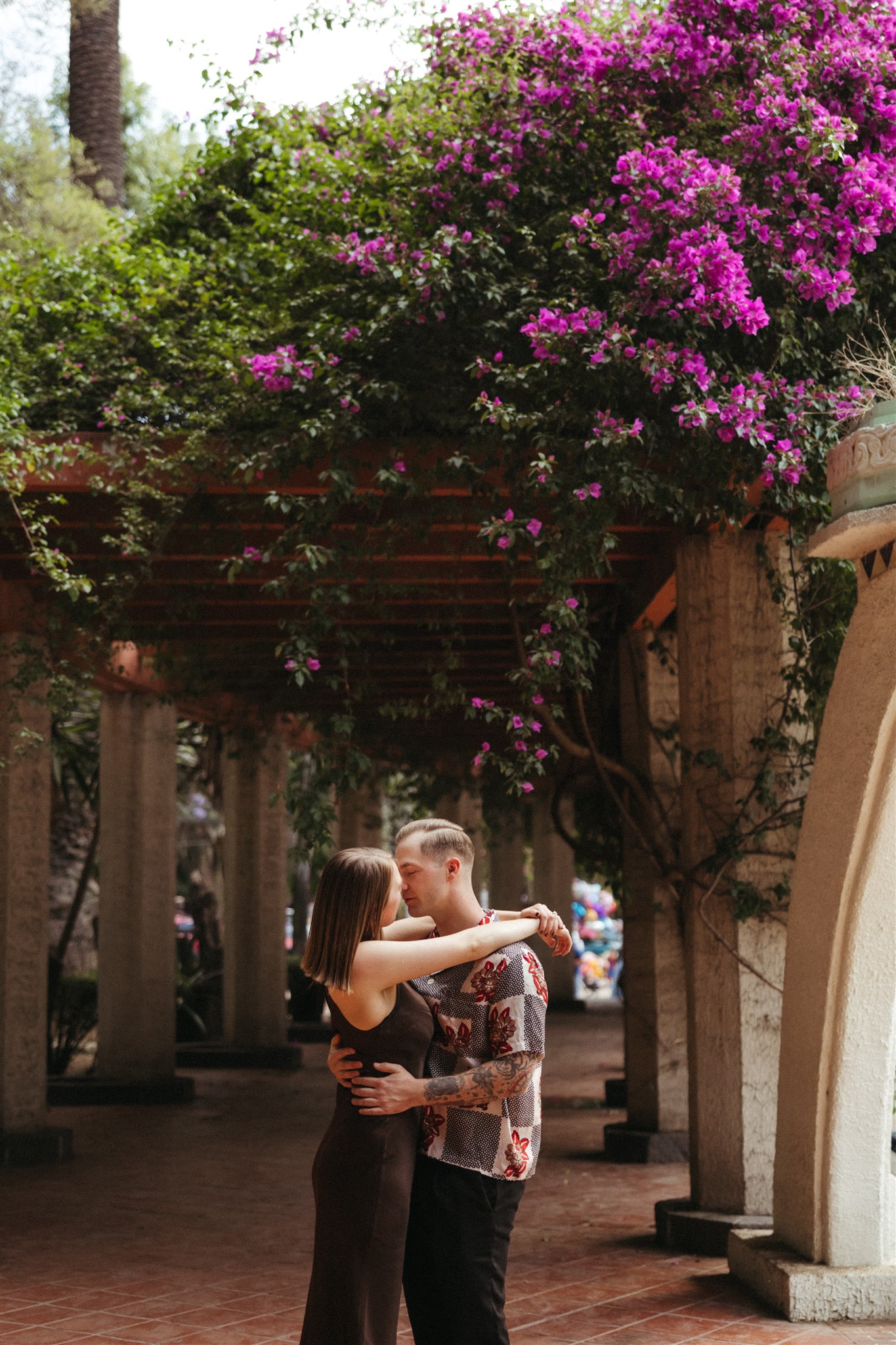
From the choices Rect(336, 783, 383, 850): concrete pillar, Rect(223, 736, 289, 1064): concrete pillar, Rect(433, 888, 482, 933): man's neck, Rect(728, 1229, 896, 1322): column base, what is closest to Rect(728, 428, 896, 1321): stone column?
Rect(728, 1229, 896, 1322): column base

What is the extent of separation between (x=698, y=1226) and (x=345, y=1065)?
3.77 m

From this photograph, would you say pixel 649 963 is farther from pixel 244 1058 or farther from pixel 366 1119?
pixel 244 1058

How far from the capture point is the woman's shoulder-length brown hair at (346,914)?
9.37ft

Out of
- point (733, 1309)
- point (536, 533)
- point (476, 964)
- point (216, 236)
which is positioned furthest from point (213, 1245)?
point (216, 236)

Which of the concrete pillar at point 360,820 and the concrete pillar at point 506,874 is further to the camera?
the concrete pillar at point 506,874

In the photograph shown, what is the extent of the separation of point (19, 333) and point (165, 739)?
16.0ft

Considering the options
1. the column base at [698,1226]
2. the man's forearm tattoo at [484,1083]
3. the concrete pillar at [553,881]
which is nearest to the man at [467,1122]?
the man's forearm tattoo at [484,1083]

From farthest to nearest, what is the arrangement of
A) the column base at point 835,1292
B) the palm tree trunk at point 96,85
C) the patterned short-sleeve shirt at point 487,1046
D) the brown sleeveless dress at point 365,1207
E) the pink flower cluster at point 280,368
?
the palm tree trunk at point 96,85 < the pink flower cluster at point 280,368 < the column base at point 835,1292 < the patterned short-sleeve shirt at point 487,1046 < the brown sleeveless dress at point 365,1207

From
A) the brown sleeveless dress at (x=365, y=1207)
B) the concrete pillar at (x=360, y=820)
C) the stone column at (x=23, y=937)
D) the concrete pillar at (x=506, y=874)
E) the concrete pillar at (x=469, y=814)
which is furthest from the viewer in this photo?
the concrete pillar at (x=506, y=874)

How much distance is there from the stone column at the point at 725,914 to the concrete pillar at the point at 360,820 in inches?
404

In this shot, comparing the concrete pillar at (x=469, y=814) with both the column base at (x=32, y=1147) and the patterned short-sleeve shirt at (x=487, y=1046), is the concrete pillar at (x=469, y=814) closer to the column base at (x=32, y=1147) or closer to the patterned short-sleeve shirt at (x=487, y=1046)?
the column base at (x=32, y=1147)

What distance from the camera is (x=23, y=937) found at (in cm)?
850

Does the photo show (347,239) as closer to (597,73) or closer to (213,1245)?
(597,73)

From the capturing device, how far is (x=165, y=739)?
1150 cm
